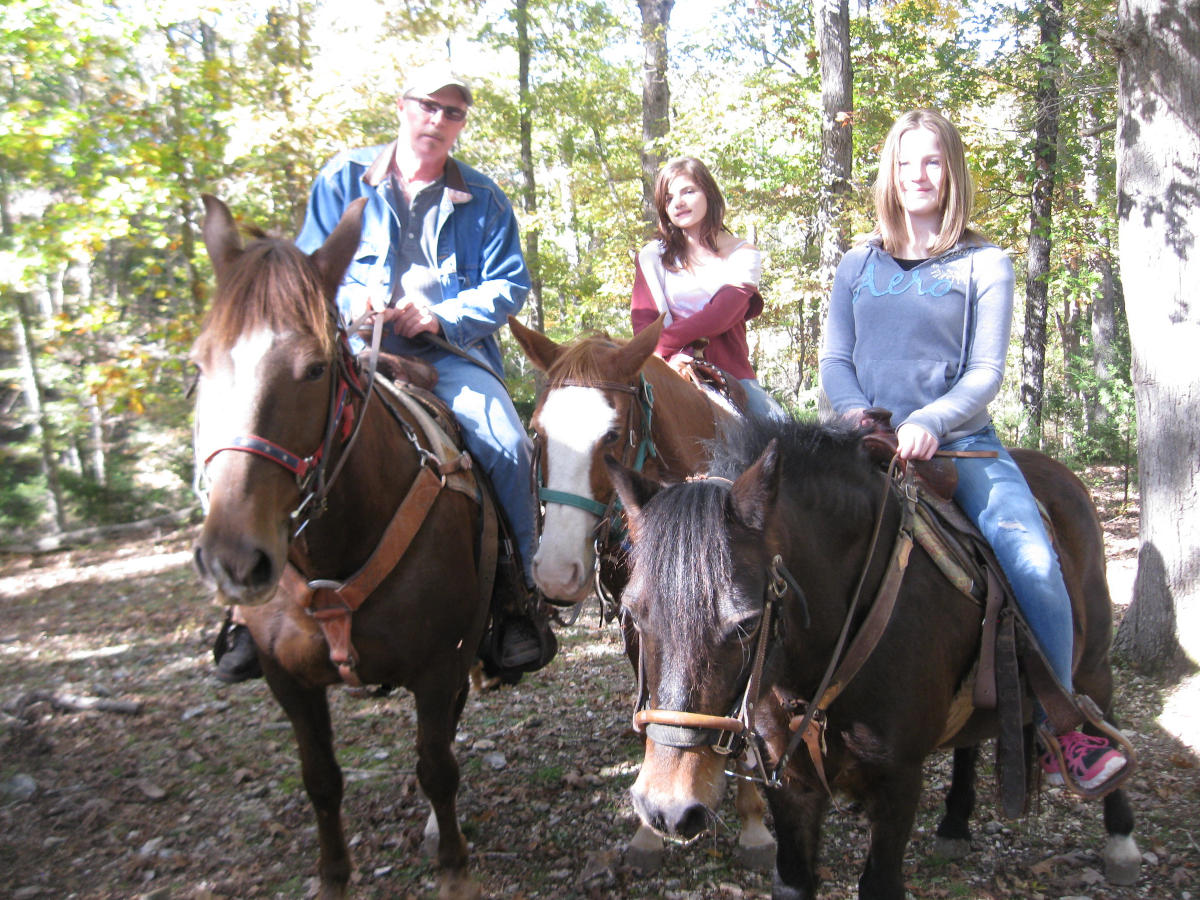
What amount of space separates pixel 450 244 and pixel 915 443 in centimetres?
234

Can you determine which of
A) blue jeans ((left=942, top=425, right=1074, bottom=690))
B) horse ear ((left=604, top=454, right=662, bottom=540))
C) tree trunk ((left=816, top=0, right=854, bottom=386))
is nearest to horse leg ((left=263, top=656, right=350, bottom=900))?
horse ear ((left=604, top=454, right=662, bottom=540))

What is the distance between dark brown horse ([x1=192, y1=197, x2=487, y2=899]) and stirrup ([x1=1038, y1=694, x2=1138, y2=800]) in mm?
2201

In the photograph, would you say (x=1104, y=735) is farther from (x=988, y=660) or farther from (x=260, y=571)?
(x=260, y=571)

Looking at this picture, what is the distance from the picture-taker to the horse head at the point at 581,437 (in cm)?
287

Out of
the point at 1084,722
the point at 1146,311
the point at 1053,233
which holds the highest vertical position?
the point at 1053,233

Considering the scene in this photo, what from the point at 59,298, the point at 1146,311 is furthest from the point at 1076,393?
the point at 59,298

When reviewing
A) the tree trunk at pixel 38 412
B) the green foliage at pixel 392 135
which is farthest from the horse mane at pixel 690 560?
the tree trunk at pixel 38 412

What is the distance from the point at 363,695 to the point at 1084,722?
2.71 meters

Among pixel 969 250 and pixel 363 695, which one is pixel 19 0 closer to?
pixel 363 695

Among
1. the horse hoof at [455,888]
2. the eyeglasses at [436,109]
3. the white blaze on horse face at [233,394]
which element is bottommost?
the horse hoof at [455,888]

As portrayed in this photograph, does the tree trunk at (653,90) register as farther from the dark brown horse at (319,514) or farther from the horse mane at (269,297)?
the horse mane at (269,297)

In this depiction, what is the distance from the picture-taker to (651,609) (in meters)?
1.91

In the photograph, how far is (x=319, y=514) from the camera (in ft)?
8.50

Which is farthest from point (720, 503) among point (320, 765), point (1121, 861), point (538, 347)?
point (1121, 861)
